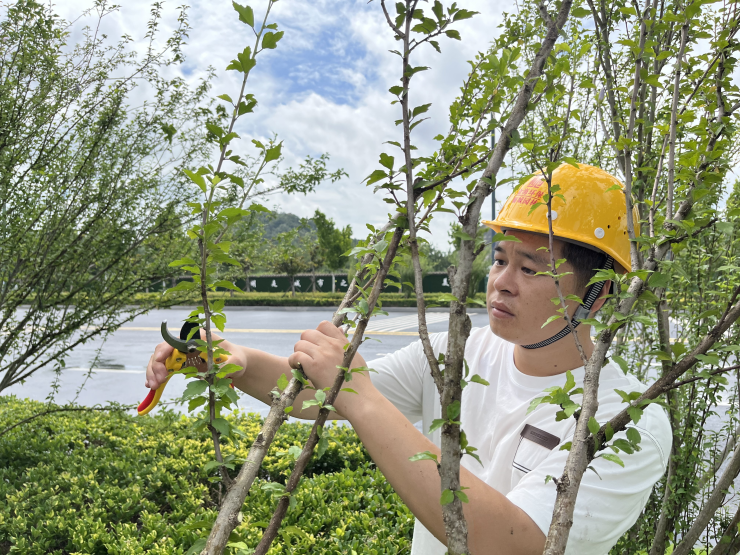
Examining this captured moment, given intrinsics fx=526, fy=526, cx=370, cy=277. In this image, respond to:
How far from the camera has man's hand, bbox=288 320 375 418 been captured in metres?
1.11

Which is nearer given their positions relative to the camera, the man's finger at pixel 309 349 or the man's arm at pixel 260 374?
the man's finger at pixel 309 349

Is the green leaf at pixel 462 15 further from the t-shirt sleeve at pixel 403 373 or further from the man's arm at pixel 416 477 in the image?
Result: the t-shirt sleeve at pixel 403 373

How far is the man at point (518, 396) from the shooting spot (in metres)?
1.07

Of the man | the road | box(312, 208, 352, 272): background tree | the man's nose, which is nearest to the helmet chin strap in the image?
the man

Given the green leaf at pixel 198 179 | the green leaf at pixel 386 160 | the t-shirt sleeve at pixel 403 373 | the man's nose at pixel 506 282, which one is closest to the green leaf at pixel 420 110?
the green leaf at pixel 386 160

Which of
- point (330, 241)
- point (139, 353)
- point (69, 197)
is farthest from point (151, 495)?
point (330, 241)

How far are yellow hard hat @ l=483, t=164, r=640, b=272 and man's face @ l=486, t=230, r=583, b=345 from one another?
11cm

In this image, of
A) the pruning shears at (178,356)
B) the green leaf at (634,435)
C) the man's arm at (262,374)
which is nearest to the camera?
the green leaf at (634,435)

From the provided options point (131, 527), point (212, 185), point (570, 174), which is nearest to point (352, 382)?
point (212, 185)

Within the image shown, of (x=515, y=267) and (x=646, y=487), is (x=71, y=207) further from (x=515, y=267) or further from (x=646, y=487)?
(x=646, y=487)

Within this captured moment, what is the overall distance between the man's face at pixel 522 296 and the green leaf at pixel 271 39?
0.85 m

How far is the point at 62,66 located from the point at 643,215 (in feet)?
13.0

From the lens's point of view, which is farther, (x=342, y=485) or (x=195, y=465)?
(x=195, y=465)

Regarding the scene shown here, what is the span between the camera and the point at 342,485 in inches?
146
